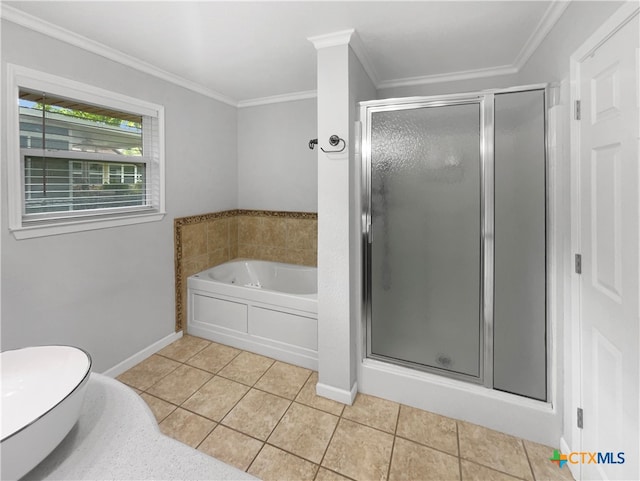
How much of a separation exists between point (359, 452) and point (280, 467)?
44 cm

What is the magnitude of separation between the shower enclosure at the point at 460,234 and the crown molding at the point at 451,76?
40.2 inches

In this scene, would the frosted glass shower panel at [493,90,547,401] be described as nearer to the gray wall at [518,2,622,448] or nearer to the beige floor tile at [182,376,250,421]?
the gray wall at [518,2,622,448]

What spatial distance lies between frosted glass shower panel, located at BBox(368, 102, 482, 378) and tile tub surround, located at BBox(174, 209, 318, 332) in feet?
4.80

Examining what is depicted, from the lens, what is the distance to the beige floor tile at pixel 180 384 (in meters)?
2.22

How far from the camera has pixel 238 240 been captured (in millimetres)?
3898

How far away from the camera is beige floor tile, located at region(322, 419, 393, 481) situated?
1635 mm

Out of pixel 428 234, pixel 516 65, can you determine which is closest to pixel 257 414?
pixel 428 234

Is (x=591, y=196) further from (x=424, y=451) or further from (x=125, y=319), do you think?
(x=125, y=319)

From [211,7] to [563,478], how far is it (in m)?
3.14

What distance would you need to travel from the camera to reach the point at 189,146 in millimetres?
3072

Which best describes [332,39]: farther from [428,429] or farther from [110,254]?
[428,429]

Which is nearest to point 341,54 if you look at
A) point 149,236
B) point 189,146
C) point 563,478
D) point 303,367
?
point 189,146

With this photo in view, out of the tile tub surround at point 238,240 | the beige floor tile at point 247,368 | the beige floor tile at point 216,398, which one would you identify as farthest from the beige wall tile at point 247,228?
the beige floor tile at point 216,398

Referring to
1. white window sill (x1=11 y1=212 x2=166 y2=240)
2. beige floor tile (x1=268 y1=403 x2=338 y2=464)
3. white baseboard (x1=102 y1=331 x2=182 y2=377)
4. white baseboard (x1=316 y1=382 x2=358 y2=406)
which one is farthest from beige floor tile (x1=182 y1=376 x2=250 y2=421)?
white window sill (x1=11 y1=212 x2=166 y2=240)
